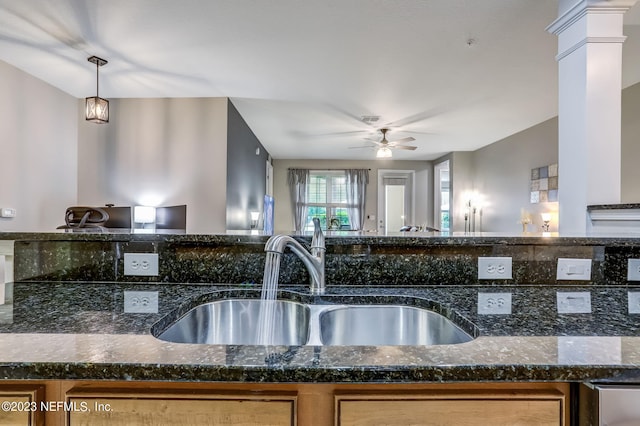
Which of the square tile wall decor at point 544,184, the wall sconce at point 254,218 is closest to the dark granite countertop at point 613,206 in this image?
the square tile wall decor at point 544,184

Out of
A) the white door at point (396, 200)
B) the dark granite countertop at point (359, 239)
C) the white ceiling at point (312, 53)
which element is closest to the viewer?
the dark granite countertop at point (359, 239)

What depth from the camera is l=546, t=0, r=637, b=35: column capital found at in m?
1.87

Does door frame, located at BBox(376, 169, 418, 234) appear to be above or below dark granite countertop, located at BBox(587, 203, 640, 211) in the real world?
above

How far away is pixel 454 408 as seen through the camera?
1.87 feet

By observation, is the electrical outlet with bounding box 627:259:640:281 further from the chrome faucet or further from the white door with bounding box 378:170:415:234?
the white door with bounding box 378:170:415:234

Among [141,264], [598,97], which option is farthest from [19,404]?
[598,97]

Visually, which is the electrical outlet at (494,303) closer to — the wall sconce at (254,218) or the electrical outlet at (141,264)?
the electrical outlet at (141,264)

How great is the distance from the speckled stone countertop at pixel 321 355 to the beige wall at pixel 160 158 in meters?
3.51

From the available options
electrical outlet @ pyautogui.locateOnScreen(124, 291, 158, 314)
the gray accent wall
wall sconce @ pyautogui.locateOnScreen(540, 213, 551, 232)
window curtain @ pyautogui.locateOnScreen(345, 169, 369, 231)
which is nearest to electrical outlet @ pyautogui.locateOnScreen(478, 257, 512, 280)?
electrical outlet @ pyautogui.locateOnScreen(124, 291, 158, 314)

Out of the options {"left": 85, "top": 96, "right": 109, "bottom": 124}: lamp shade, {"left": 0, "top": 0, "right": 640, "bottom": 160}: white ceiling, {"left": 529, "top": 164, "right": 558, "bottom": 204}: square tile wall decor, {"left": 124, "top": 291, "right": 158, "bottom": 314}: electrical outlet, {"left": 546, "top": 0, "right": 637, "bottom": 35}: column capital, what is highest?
{"left": 0, "top": 0, "right": 640, "bottom": 160}: white ceiling

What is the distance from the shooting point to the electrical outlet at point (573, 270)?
46.5 inches

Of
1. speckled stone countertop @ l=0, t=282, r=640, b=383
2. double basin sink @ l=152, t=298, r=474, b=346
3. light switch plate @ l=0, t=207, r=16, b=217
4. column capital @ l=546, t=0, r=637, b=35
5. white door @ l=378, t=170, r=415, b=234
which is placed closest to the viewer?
speckled stone countertop @ l=0, t=282, r=640, b=383

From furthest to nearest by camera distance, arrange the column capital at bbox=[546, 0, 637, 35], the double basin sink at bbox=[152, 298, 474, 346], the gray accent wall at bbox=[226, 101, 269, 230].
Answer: the gray accent wall at bbox=[226, 101, 269, 230]
the column capital at bbox=[546, 0, 637, 35]
the double basin sink at bbox=[152, 298, 474, 346]

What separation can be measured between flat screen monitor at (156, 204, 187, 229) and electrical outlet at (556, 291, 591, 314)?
11.5 ft
